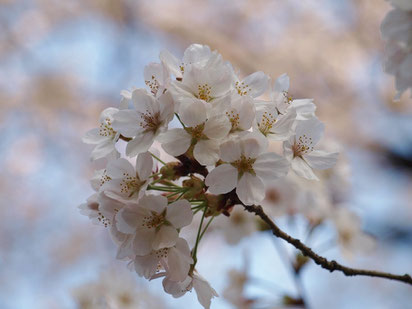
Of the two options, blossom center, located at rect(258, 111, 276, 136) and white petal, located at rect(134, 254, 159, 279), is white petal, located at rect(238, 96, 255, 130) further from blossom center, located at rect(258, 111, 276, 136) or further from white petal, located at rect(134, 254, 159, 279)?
white petal, located at rect(134, 254, 159, 279)

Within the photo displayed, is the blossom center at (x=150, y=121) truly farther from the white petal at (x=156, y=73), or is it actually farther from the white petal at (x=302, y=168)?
the white petal at (x=302, y=168)

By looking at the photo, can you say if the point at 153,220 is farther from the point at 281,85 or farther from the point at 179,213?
the point at 281,85

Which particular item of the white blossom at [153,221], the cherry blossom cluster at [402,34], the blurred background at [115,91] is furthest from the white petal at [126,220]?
the blurred background at [115,91]

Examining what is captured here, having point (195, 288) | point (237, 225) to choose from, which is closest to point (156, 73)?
point (195, 288)

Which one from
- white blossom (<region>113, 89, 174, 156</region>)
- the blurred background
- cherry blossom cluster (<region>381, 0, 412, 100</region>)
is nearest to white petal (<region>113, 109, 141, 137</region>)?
white blossom (<region>113, 89, 174, 156</region>)

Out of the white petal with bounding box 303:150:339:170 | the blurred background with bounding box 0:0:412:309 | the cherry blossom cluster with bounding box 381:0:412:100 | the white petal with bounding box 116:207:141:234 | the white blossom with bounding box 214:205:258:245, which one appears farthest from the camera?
the blurred background with bounding box 0:0:412:309

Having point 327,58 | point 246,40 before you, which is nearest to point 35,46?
point 246,40

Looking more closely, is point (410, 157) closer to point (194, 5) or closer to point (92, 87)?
point (194, 5)
